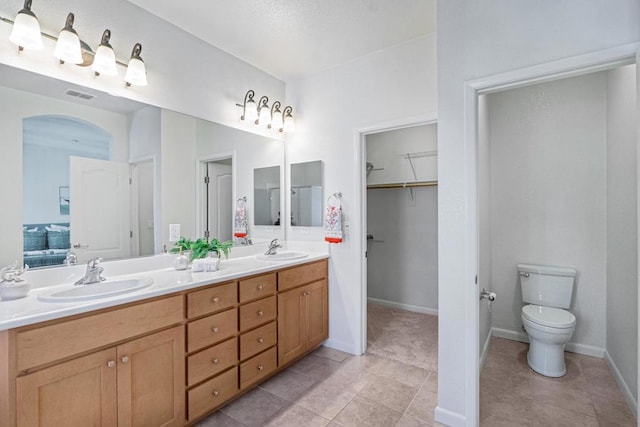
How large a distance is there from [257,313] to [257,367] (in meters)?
0.38

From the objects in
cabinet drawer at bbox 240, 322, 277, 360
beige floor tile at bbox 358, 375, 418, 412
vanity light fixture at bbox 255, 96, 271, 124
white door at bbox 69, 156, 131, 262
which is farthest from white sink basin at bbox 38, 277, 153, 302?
vanity light fixture at bbox 255, 96, 271, 124

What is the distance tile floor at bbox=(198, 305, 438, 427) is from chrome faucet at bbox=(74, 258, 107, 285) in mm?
1038

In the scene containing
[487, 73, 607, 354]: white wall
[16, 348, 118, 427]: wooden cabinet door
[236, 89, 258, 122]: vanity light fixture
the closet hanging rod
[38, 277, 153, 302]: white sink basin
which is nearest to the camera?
[16, 348, 118, 427]: wooden cabinet door

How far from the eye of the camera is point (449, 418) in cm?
181

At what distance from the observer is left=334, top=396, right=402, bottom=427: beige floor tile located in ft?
6.06

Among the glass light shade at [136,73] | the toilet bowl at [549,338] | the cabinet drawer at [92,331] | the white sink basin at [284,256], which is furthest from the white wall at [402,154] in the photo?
the cabinet drawer at [92,331]

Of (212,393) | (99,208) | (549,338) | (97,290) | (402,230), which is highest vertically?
(99,208)

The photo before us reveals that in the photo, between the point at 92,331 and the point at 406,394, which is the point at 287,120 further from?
the point at 406,394

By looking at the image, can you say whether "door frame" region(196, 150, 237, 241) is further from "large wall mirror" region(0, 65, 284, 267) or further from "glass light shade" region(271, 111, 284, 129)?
"glass light shade" region(271, 111, 284, 129)

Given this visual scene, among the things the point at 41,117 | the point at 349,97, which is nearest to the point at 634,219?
the point at 349,97

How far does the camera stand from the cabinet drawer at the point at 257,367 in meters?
2.05

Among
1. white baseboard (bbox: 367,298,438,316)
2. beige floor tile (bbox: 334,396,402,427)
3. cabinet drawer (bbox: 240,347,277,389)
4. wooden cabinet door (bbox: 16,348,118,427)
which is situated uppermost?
wooden cabinet door (bbox: 16,348,118,427)

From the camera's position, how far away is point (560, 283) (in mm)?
2633

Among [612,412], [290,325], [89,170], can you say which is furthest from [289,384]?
[612,412]
